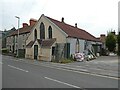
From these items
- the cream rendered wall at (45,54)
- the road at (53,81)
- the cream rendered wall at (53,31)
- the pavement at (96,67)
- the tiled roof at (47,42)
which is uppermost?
the cream rendered wall at (53,31)

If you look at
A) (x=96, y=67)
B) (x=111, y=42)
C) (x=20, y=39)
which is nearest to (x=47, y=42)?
(x=96, y=67)

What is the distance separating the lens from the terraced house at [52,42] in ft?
114

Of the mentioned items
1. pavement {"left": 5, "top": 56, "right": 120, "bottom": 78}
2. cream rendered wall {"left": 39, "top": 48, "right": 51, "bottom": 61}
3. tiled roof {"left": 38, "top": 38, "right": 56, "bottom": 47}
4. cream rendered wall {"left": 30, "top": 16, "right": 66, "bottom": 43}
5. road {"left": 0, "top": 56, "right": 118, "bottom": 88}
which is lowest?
pavement {"left": 5, "top": 56, "right": 120, "bottom": 78}

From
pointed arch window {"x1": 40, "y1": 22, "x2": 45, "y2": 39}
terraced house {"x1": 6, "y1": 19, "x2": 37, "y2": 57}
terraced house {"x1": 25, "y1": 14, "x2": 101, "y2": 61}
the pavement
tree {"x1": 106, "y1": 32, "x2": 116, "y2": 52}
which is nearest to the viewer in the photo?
the pavement

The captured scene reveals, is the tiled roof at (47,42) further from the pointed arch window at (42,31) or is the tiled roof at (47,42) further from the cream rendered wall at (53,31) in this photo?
the pointed arch window at (42,31)

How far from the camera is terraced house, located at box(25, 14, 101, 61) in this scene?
1366 inches

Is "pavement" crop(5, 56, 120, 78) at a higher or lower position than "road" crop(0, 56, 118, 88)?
lower

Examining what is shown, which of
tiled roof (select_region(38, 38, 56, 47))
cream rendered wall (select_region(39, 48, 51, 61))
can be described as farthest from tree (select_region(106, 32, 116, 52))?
cream rendered wall (select_region(39, 48, 51, 61))

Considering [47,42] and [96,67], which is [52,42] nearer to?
[47,42]

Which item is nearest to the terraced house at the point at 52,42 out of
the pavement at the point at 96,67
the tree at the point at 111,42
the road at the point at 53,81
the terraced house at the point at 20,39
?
the terraced house at the point at 20,39

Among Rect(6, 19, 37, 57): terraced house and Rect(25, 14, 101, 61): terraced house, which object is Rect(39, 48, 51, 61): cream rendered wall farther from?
Rect(6, 19, 37, 57): terraced house

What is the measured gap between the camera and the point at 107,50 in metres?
52.7

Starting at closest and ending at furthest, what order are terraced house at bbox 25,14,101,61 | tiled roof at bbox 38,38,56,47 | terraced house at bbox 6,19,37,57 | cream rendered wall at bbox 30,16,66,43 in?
terraced house at bbox 25,14,101,61
cream rendered wall at bbox 30,16,66,43
tiled roof at bbox 38,38,56,47
terraced house at bbox 6,19,37,57

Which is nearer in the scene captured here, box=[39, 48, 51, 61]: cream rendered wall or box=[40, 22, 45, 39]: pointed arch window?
box=[39, 48, 51, 61]: cream rendered wall
